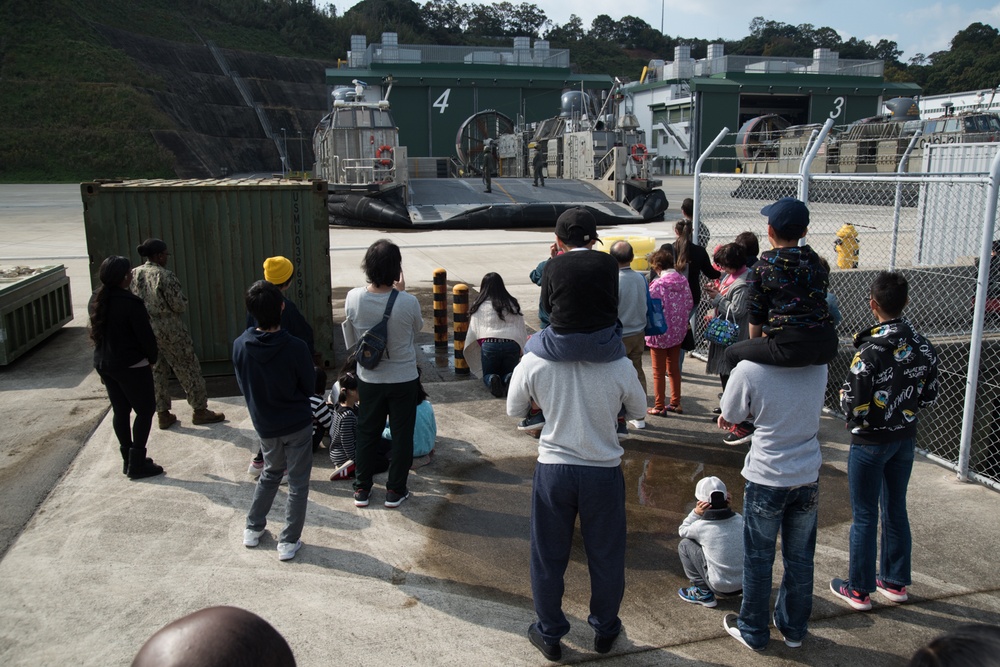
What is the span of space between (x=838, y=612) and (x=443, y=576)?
212cm

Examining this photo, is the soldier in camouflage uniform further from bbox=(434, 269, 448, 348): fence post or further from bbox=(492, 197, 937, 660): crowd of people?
bbox=(492, 197, 937, 660): crowd of people

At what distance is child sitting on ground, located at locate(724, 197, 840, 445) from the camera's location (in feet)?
10.9

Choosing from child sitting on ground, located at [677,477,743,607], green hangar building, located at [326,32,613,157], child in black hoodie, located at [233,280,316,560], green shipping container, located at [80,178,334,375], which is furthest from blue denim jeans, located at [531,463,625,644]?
green hangar building, located at [326,32,613,157]

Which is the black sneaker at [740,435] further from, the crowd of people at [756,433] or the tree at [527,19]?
the tree at [527,19]

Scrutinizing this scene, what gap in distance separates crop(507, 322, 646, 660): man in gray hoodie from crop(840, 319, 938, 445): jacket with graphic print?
1.21m

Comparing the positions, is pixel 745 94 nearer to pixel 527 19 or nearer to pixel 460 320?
pixel 460 320

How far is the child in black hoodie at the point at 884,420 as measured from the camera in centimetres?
374

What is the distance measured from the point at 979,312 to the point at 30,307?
9.65 m

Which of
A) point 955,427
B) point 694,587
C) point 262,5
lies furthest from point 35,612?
point 262,5

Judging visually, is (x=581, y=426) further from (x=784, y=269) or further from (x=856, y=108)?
(x=856, y=108)

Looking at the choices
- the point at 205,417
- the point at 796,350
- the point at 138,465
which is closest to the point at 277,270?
the point at 138,465

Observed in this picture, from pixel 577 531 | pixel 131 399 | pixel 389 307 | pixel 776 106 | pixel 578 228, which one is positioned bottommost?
pixel 577 531

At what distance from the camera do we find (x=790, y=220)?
137 inches

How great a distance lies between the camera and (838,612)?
396 cm
